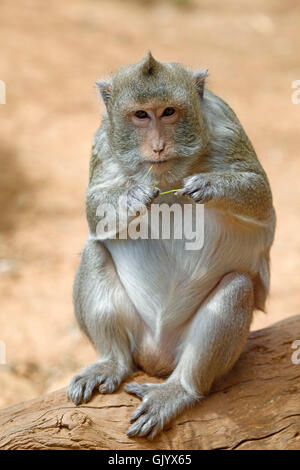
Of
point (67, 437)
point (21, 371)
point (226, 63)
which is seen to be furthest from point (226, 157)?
point (226, 63)

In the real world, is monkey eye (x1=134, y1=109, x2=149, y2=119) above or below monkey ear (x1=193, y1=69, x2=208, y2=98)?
below

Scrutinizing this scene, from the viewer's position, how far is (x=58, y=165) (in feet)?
44.6

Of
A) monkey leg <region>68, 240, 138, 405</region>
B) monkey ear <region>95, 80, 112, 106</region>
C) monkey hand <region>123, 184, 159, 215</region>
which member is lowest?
monkey leg <region>68, 240, 138, 405</region>

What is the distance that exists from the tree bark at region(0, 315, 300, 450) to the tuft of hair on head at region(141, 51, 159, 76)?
2.64 metres

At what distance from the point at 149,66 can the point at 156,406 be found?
2.67 metres

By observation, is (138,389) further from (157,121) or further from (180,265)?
(157,121)

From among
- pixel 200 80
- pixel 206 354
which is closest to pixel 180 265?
pixel 206 354

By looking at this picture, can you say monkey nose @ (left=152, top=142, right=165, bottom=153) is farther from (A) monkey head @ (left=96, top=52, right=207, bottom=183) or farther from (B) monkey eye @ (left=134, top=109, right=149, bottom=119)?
(B) monkey eye @ (left=134, top=109, right=149, bottom=119)

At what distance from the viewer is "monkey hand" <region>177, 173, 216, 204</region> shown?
4.64m

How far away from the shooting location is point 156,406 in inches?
199

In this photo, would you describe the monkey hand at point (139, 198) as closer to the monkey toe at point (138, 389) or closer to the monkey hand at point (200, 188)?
the monkey hand at point (200, 188)

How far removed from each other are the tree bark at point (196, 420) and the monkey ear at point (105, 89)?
2.49 metres

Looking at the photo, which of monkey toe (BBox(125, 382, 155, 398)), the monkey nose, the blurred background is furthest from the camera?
the blurred background

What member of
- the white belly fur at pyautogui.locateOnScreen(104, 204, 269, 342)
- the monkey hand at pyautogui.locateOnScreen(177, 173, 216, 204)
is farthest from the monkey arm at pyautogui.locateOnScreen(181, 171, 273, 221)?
the white belly fur at pyautogui.locateOnScreen(104, 204, 269, 342)
